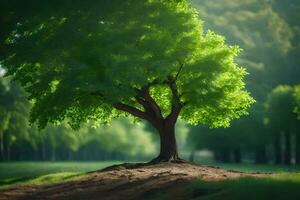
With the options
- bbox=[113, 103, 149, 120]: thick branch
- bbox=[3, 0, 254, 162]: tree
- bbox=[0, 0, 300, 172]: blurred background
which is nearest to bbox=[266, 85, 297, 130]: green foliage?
bbox=[0, 0, 300, 172]: blurred background

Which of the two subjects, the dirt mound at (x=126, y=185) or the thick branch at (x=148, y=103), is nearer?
the dirt mound at (x=126, y=185)

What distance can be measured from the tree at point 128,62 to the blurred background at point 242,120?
92.3 feet

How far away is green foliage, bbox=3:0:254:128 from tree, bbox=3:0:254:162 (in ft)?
0.19

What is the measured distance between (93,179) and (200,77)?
9.34m

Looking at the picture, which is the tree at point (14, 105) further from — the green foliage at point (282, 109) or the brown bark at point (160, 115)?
the brown bark at point (160, 115)

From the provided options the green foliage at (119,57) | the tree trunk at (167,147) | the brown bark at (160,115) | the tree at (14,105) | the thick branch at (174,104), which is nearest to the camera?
the green foliage at (119,57)

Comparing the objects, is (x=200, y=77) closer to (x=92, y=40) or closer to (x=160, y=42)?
(x=160, y=42)

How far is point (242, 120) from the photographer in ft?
284

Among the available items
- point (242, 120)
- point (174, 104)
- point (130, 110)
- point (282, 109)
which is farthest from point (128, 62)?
point (242, 120)

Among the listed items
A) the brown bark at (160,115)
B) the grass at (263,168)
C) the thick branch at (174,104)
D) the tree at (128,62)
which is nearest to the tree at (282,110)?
the grass at (263,168)

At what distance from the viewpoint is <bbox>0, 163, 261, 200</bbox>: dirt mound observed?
25266 mm

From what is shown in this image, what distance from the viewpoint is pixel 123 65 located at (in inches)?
1213

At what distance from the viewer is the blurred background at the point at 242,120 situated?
3103 inches

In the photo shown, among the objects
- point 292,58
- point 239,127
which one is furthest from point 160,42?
point 292,58
